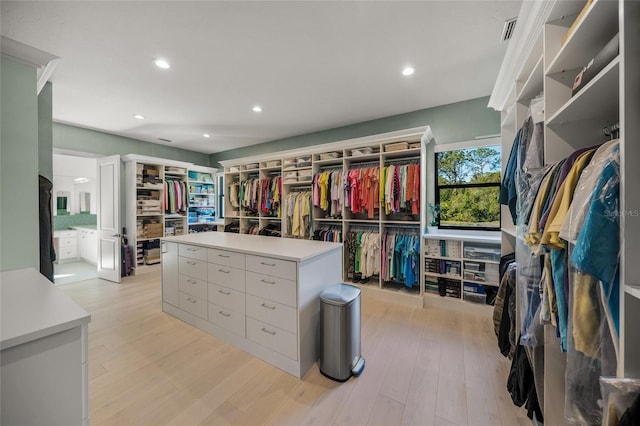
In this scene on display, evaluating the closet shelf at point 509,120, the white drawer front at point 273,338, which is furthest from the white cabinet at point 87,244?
the closet shelf at point 509,120

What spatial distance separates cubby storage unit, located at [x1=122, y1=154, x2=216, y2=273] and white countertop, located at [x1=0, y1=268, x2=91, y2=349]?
12.4ft

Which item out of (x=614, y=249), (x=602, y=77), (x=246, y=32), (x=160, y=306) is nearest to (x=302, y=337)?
(x=614, y=249)

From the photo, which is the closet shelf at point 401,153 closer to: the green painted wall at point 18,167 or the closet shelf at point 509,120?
the closet shelf at point 509,120

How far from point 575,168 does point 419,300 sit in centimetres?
248

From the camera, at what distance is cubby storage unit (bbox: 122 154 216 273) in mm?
4391

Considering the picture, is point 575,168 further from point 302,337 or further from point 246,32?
point 246,32

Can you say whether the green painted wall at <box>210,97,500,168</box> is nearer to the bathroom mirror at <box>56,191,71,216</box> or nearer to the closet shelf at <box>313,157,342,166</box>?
the closet shelf at <box>313,157,342,166</box>

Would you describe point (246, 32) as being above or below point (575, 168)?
above

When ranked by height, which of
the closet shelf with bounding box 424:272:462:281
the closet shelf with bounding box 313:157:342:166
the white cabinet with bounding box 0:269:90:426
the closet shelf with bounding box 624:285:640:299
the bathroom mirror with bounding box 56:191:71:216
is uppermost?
the closet shelf with bounding box 313:157:342:166

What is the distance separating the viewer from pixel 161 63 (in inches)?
92.4

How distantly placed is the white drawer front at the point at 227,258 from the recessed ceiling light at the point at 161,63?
76.8 inches

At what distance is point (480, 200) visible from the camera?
328 centimetres

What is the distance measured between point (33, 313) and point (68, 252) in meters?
6.71

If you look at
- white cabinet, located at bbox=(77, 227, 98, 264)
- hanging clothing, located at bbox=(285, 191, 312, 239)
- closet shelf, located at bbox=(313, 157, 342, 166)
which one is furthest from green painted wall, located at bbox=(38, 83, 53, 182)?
white cabinet, located at bbox=(77, 227, 98, 264)
